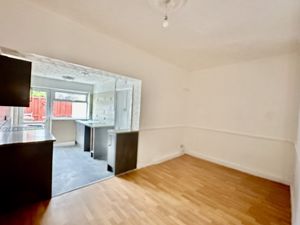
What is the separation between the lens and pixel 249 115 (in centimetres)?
355

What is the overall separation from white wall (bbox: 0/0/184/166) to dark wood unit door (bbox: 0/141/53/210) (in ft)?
4.06

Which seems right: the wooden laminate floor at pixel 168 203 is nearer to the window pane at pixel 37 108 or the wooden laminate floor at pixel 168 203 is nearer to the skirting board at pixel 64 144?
the skirting board at pixel 64 144

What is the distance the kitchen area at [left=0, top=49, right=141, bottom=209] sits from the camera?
6.77 ft

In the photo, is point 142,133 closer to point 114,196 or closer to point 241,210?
point 114,196

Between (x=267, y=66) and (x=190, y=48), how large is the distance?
1682 mm

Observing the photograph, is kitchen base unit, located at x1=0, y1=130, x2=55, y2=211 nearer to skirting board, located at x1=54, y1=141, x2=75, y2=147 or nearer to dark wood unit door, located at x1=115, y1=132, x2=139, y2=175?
dark wood unit door, located at x1=115, y1=132, x2=139, y2=175

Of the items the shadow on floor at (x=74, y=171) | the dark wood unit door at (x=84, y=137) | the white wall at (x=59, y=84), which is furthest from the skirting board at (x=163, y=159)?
the white wall at (x=59, y=84)

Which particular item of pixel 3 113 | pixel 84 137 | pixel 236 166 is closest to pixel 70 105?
pixel 84 137

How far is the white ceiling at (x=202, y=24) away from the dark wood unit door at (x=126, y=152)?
70.7 inches

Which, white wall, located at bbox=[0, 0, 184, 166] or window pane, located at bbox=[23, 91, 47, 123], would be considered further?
window pane, located at bbox=[23, 91, 47, 123]

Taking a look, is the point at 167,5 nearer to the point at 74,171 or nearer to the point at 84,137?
the point at 74,171

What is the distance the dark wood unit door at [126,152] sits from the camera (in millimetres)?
3113

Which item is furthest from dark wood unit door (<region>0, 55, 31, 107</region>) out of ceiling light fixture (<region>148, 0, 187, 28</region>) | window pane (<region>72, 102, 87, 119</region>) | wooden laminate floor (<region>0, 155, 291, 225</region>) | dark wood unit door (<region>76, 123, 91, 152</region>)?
window pane (<region>72, 102, 87, 119</region>)

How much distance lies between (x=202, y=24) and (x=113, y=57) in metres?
1.54
